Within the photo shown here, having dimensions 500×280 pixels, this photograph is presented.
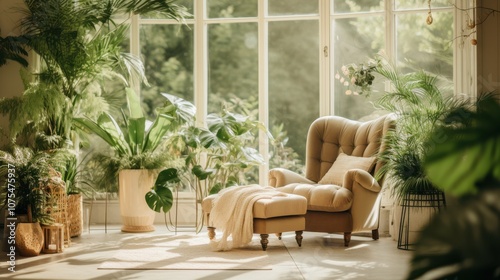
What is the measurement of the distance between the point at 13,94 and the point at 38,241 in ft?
7.38

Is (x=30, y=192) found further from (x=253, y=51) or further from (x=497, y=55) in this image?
(x=497, y=55)

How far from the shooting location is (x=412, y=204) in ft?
19.9

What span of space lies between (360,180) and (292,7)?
8.06ft

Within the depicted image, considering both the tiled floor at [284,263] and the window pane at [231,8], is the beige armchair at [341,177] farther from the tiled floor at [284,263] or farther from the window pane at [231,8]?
the window pane at [231,8]

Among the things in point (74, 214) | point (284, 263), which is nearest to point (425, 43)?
point (284, 263)

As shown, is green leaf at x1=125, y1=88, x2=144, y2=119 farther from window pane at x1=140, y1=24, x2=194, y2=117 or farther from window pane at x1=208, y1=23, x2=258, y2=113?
window pane at x1=208, y1=23, x2=258, y2=113

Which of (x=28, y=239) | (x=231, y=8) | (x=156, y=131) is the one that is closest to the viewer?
(x=28, y=239)

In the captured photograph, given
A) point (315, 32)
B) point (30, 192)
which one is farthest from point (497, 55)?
point (30, 192)

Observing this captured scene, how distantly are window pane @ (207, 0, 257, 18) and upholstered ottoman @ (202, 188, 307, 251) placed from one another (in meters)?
2.61

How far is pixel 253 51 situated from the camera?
7.76 m

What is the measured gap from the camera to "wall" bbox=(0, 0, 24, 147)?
7211 millimetres

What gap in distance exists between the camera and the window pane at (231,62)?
7758 millimetres

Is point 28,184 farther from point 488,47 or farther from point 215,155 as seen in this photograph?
point 488,47

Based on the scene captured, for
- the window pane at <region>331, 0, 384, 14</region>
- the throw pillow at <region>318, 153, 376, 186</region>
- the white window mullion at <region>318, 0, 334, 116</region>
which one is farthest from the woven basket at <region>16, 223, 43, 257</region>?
the window pane at <region>331, 0, 384, 14</region>
